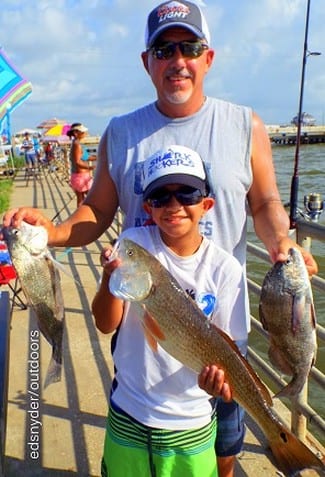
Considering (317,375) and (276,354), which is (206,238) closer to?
(276,354)

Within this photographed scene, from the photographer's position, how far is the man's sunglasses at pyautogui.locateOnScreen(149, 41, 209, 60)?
6.90ft

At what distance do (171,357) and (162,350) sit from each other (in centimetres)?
5

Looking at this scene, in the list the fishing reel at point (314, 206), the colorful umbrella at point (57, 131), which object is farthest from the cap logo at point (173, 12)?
the colorful umbrella at point (57, 131)

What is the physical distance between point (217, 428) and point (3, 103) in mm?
11143

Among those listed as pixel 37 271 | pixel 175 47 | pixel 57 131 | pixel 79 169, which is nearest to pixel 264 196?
pixel 175 47

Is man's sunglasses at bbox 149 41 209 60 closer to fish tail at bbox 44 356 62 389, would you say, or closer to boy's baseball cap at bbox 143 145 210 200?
boy's baseball cap at bbox 143 145 210 200

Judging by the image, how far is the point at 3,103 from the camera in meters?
12.0

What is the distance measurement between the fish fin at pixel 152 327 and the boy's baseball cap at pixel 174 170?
0.49 m

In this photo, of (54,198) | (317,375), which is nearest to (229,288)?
(317,375)

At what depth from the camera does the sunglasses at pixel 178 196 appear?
80.1 inches

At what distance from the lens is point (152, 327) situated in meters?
1.92

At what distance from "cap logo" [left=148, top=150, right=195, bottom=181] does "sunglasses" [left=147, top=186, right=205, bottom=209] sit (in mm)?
83

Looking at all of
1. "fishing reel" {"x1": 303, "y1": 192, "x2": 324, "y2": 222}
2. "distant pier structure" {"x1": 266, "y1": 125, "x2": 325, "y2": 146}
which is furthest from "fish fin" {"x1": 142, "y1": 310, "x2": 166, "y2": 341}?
"distant pier structure" {"x1": 266, "y1": 125, "x2": 325, "y2": 146}

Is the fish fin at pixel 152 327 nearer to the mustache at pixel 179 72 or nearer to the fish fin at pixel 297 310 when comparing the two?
the fish fin at pixel 297 310
